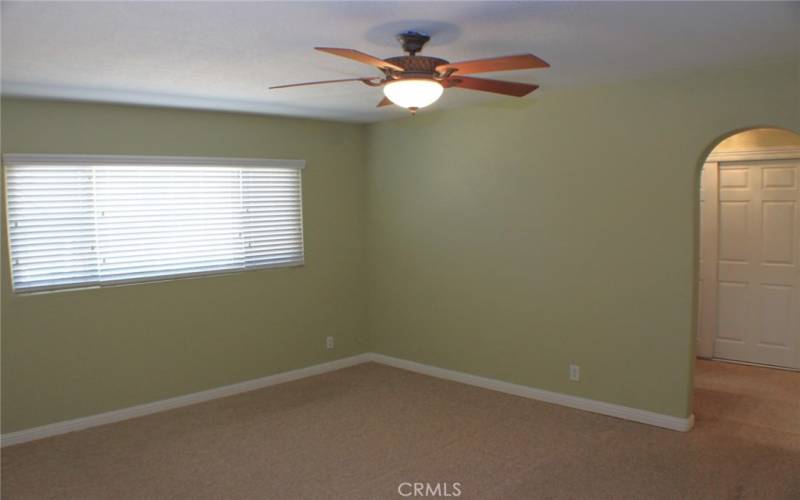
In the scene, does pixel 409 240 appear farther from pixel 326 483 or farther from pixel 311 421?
pixel 326 483

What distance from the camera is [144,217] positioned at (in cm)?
464

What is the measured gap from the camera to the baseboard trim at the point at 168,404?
4188 millimetres

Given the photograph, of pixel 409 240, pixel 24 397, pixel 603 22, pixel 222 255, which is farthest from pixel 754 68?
pixel 24 397

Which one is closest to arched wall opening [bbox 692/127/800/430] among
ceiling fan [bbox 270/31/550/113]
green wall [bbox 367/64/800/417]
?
green wall [bbox 367/64/800/417]

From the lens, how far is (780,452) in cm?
379

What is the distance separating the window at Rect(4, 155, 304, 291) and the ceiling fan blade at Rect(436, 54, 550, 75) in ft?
9.33

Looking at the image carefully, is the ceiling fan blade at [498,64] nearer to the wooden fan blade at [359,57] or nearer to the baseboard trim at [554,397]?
the wooden fan blade at [359,57]

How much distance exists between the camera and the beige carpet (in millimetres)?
3438

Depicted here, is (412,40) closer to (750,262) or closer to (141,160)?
(141,160)

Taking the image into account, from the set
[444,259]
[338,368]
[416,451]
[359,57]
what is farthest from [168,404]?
[359,57]

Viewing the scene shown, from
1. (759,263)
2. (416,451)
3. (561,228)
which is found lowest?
(416,451)

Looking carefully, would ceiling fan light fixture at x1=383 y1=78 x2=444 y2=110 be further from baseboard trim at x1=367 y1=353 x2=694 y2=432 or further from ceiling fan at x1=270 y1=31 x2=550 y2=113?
baseboard trim at x1=367 y1=353 x2=694 y2=432

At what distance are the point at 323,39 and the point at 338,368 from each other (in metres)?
3.67

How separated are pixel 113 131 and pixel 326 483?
2.88 metres
